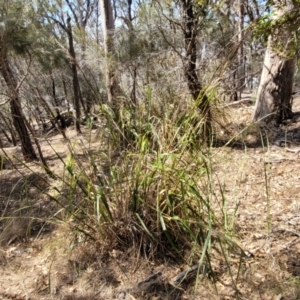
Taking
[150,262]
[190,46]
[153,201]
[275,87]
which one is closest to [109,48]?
[190,46]

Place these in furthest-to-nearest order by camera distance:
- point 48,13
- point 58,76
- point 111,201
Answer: point 58,76 → point 48,13 → point 111,201

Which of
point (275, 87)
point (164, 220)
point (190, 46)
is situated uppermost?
point (190, 46)

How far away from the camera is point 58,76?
28.5ft

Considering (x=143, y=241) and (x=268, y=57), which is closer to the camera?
(x=143, y=241)

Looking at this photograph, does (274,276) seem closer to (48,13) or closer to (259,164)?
(259,164)

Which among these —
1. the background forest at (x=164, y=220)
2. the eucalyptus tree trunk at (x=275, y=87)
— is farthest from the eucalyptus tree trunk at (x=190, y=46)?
the eucalyptus tree trunk at (x=275, y=87)

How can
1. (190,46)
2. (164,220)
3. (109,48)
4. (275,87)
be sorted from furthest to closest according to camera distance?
1. (109,48)
2. (275,87)
3. (190,46)
4. (164,220)

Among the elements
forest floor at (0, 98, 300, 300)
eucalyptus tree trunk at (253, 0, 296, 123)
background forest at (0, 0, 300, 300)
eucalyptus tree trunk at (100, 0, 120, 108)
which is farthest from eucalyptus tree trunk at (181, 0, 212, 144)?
eucalyptus tree trunk at (100, 0, 120, 108)

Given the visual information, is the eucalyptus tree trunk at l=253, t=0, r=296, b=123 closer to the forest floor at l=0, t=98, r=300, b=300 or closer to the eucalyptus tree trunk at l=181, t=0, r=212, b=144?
the eucalyptus tree trunk at l=181, t=0, r=212, b=144

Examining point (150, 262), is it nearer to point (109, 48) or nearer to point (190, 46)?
point (190, 46)

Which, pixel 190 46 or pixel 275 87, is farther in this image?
pixel 275 87

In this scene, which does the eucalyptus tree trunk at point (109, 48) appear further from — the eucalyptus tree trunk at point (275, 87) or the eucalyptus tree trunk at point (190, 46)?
the eucalyptus tree trunk at point (275, 87)

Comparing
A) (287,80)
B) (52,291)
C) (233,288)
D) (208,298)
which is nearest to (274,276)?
(233,288)

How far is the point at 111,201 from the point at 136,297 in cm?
52
